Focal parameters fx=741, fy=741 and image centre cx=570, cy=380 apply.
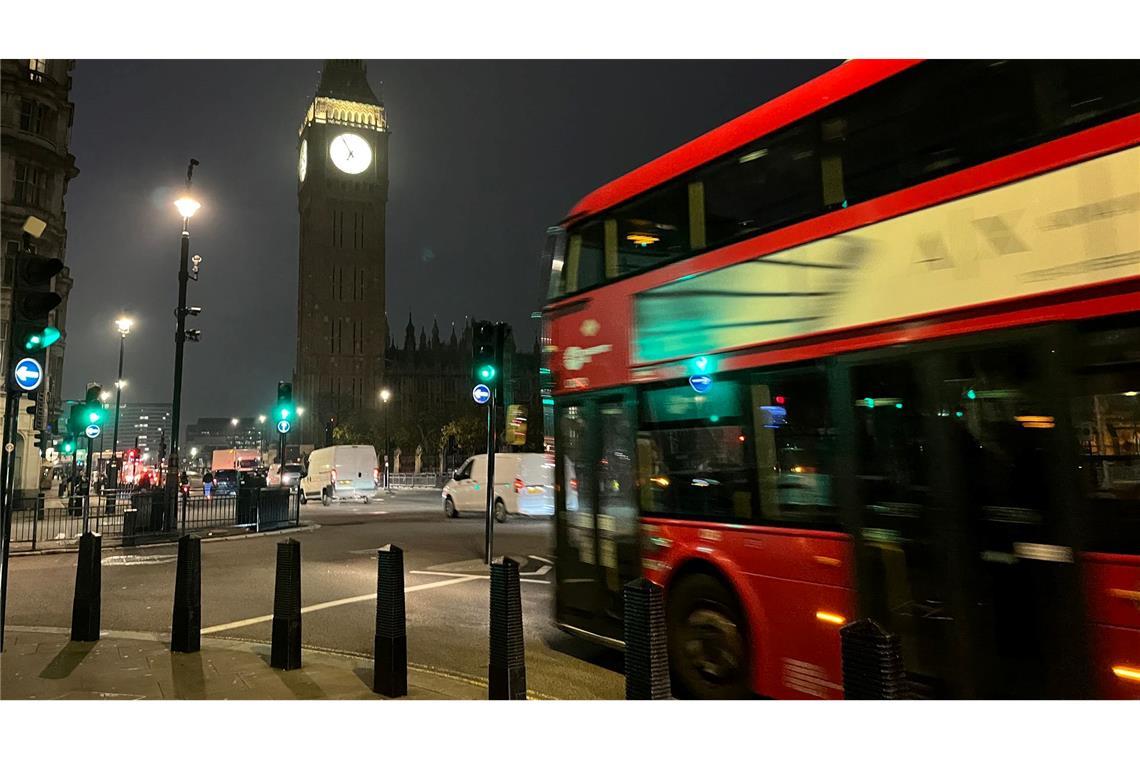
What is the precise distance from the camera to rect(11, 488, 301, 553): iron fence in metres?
17.0

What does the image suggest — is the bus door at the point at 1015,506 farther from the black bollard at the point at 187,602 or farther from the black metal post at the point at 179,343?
the black metal post at the point at 179,343

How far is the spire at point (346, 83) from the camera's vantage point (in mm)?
109875

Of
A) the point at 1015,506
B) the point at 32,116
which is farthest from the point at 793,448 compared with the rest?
the point at 32,116

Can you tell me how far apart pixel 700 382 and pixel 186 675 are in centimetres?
467

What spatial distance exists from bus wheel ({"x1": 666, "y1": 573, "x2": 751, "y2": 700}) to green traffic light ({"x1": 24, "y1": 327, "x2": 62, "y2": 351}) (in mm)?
5601

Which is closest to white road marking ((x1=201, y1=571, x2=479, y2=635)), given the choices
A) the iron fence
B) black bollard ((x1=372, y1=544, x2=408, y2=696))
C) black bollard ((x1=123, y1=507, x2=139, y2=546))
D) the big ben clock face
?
black bollard ((x1=372, y1=544, x2=408, y2=696))

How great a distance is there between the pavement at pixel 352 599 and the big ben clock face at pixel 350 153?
9652 cm

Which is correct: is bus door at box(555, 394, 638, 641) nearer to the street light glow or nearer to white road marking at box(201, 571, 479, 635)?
white road marking at box(201, 571, 479, 635)

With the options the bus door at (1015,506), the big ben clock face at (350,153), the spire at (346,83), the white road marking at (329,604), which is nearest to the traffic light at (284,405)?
the white road marking at (329,604)

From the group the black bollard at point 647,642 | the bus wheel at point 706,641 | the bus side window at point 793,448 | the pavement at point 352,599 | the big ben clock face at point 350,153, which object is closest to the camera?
the black bollard at point 647,642

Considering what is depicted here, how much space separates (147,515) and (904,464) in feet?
58.4

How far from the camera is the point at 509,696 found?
193 inches

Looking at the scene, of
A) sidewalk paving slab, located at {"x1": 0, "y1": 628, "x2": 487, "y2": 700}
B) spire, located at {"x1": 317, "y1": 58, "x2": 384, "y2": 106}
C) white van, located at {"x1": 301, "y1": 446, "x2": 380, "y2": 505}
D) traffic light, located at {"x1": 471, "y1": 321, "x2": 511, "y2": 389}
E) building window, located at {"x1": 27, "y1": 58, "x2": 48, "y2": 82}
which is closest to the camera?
sidewalk paving slab, located at {"x1": 0, "y1": 628, "x2": 487, "y2": 700}

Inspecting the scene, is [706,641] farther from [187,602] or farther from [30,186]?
[30,186]
